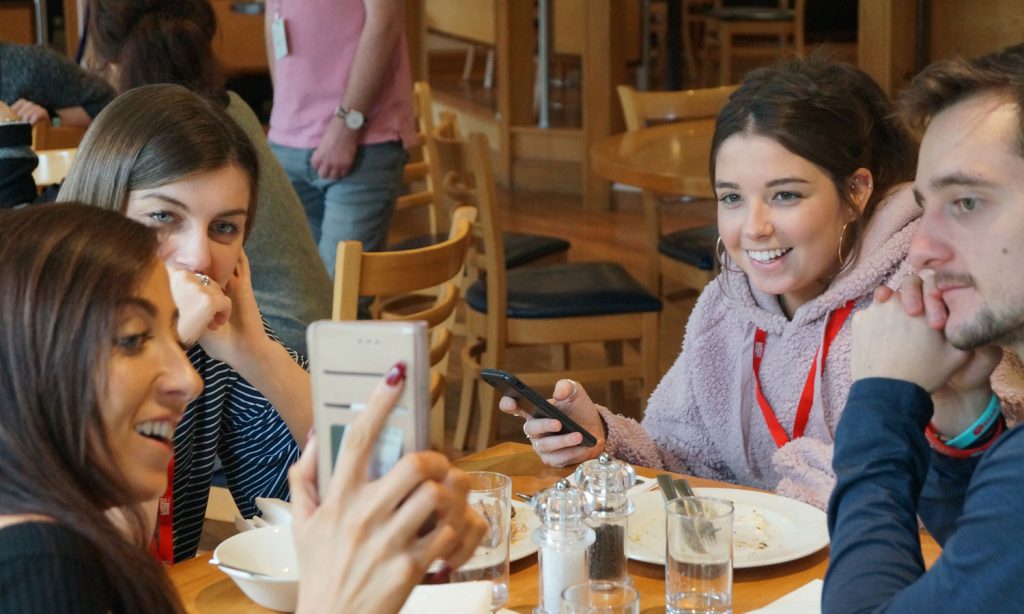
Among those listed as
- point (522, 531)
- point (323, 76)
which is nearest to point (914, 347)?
point (522, 531)

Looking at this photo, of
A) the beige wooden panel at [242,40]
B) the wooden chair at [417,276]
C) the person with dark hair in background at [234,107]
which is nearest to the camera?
the wooden chair at [417,276]

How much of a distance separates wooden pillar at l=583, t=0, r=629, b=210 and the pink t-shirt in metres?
3.28

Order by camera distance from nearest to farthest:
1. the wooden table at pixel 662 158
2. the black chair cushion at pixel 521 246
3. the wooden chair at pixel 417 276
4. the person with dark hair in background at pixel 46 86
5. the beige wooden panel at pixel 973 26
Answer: the wooden chair at pixel 417 276, the wooden table at pixel 662 158, the person with dark hair in background at pixel 46 86, the black chair cushion at pixel 521 246, the beige wooden panel at pixel 973 26

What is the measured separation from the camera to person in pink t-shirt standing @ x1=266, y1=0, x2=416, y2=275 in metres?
3.65

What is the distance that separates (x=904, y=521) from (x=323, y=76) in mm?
2813

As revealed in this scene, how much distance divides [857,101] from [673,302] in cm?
264

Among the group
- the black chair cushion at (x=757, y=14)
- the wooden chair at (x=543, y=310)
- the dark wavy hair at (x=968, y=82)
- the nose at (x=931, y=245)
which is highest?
the black chair cushion at (x=757, y=14)

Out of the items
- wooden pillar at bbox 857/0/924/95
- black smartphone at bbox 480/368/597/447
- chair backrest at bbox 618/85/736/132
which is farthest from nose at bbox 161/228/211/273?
wooden pillar at bbox 857/0/924/95

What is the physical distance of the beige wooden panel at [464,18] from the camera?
310 inches

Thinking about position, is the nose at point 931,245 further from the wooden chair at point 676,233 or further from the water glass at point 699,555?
the wooden chair at point 676,233

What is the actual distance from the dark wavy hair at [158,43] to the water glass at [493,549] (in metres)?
1.77

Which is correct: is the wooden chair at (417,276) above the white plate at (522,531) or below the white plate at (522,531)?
above

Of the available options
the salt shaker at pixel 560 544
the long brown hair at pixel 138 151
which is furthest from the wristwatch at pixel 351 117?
the salt shaker at pixel 560 544

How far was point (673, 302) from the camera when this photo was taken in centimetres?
468
